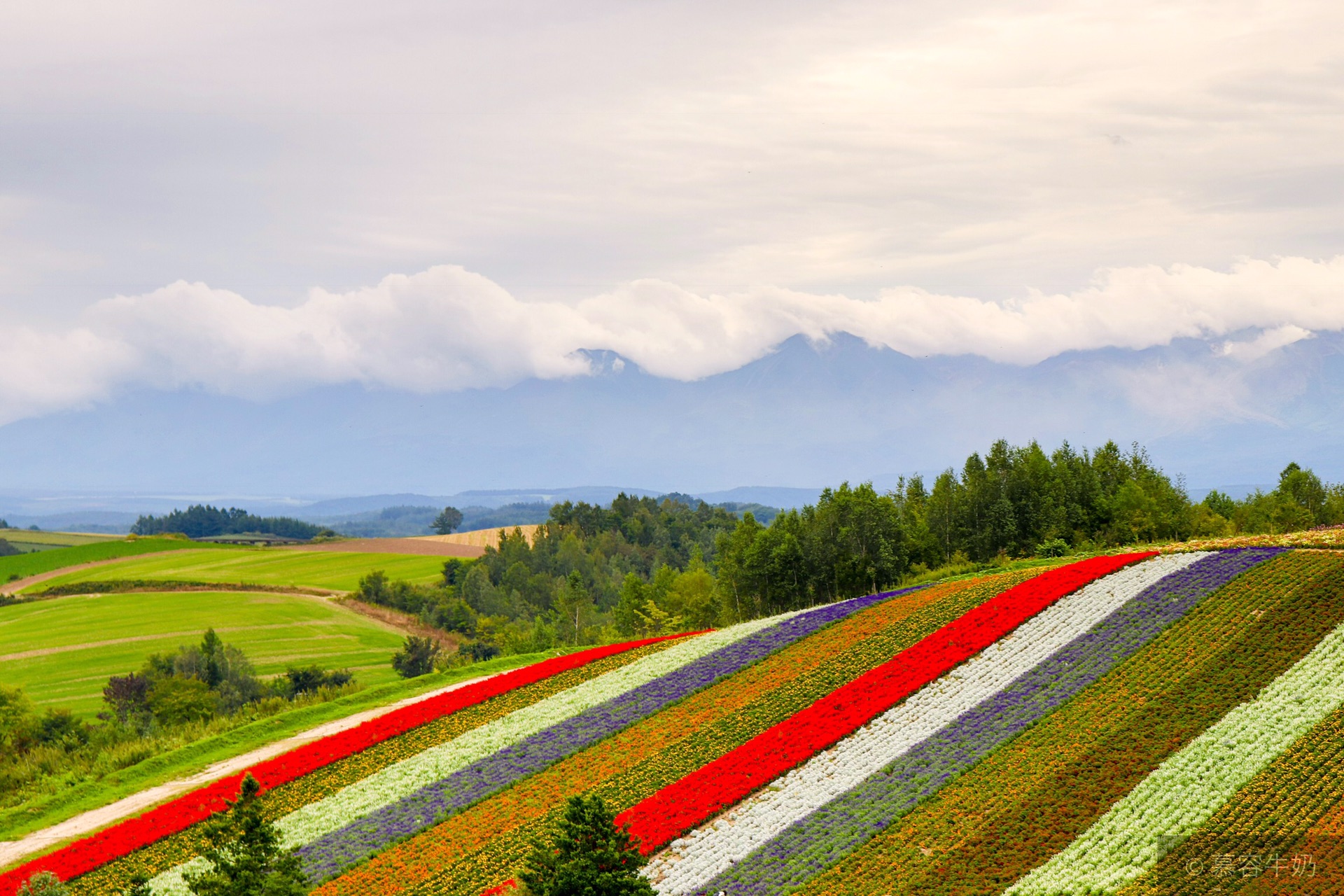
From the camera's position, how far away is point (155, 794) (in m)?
34.3

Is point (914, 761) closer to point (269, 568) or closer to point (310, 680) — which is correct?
point (310, 680)

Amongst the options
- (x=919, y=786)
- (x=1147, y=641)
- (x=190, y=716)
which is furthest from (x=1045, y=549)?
(x=190, y=716)

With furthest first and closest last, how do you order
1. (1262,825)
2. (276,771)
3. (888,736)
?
(276,771), (888,736), (1262,825)

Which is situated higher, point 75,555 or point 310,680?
point 75,555

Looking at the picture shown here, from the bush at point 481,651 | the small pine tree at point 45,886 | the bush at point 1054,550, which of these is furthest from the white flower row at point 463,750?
the bush at point 481,651

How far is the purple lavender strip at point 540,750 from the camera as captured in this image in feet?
89.0

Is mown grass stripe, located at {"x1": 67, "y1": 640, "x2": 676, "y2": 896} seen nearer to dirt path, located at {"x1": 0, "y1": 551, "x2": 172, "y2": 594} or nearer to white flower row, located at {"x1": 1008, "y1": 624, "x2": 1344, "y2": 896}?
white flower row, located at {"x1": 1008, "y1": 624, "x2": 1344, "y2": 896}

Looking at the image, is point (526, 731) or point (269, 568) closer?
point (526, 731)

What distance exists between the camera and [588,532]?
163 m

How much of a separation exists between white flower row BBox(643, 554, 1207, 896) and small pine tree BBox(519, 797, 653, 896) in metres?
4.45

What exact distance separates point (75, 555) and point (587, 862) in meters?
134

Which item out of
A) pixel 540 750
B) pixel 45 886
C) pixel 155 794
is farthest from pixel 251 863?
pixel 155 794

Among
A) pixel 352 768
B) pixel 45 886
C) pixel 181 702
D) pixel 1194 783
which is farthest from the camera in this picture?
pixel 181 702

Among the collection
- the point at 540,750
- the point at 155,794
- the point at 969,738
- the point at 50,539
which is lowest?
the point at 155,794
